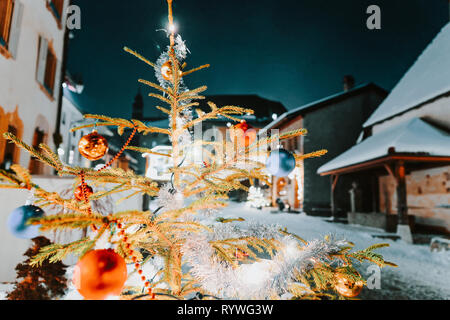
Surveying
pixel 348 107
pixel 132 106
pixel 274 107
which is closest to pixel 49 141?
pixel 348 107

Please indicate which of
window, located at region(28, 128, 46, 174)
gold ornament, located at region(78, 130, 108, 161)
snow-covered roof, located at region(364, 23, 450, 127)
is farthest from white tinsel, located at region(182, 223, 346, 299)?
snow-covered roof, located at region(364, 23, 450, 127)

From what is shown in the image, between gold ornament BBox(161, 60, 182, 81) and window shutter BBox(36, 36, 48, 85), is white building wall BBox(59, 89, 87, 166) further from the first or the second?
gold ornament BBox(161, 60, 182, 81)

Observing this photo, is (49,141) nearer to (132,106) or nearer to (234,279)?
(234,279)

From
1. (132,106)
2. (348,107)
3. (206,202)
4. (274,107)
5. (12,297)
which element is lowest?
(12,297)

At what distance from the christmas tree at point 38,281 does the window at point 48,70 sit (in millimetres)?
6059

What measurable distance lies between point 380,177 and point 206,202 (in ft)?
52.3

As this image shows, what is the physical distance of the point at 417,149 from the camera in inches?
319

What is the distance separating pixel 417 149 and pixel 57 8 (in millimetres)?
13305

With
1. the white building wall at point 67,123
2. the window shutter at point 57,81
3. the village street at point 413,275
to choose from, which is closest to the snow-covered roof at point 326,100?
the village street at point 413,275

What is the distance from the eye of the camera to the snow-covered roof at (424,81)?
9.74m

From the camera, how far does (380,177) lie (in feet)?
45.5

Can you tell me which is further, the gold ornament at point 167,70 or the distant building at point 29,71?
the distant building at point 29,71

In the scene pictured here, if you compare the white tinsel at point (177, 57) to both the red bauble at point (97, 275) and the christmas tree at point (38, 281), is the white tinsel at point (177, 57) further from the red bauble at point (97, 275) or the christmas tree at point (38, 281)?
the christmas tree at point (38, 281)

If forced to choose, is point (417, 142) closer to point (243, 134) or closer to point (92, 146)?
point (243, 134)
